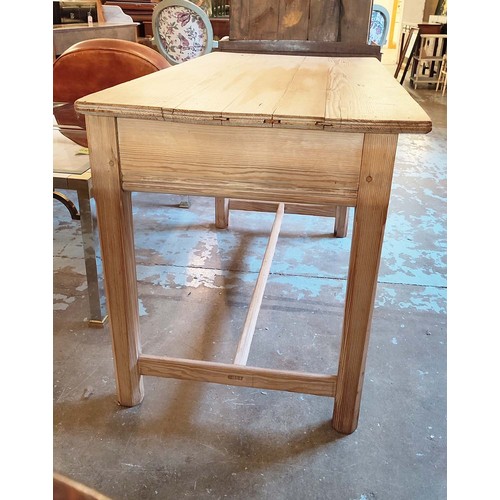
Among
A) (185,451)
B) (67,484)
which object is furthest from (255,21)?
(67,484)

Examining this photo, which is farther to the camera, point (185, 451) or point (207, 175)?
point (185, 451)

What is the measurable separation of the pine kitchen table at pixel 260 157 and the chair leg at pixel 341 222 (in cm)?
106

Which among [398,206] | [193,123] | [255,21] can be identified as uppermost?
[255,21]

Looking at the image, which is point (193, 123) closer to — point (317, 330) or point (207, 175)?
point (207, 175)

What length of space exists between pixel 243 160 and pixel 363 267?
342 mm

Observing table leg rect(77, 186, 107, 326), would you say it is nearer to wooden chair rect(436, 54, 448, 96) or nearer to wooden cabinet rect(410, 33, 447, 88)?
wooden chair rect(436, 54, 448, 96)

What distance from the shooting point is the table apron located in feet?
2.95

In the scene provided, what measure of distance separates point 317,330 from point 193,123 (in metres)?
0.92

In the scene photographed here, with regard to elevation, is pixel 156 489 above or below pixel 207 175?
below

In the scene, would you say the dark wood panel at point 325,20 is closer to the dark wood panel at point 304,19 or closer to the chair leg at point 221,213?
the dark wood panel at point 304,19

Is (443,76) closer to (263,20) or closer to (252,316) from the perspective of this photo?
(263,20)

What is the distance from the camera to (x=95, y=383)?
1323 millimetres

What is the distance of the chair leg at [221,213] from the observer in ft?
7.44

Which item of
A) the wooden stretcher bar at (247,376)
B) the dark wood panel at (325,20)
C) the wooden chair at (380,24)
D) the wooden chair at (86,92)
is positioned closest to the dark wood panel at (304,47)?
the dark wood panel at (325,20)
